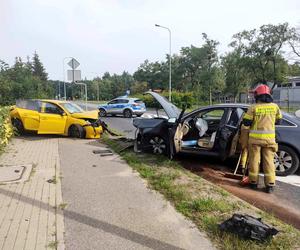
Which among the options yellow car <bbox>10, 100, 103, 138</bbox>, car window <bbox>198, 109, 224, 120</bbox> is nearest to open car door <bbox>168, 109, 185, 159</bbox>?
car window <bbox>198, 109, 224, 120</bbox>

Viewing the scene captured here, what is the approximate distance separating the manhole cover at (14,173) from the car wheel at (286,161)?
16.8 feet

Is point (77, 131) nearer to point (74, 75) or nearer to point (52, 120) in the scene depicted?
point (52, 120)

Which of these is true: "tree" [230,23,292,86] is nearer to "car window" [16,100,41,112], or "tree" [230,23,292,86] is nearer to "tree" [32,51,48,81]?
"car window" [16,100,41,112]

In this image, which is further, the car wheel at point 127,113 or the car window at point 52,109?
the car wheel at point 127,113

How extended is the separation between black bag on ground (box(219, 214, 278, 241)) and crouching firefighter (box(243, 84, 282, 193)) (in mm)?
2111

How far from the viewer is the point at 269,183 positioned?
19.3ft

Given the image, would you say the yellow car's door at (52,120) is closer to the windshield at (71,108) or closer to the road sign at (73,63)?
the windshield at (71,108)

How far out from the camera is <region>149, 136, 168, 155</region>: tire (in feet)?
28.3

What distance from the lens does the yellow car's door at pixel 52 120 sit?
12086 millimetres

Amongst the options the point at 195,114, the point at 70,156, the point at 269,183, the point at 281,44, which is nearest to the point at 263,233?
the point at 269,183

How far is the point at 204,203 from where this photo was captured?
4.96 meters

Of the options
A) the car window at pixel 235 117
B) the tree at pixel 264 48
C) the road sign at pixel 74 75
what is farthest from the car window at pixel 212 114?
the tree at pixel 264 48

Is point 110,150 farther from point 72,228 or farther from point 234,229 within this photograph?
point 234,229

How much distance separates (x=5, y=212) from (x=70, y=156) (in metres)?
4.09
